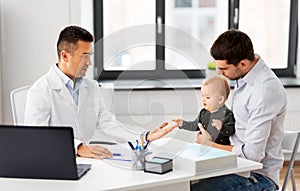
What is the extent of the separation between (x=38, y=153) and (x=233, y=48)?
Result: 926 millimetres

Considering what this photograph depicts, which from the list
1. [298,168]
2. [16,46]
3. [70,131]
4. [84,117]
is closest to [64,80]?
[84,117]

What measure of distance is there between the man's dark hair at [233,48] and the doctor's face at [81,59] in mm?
534

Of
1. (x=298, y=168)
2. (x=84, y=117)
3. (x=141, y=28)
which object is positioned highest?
(x=141, y=28)

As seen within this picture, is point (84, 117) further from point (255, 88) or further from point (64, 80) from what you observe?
point (255, 88)

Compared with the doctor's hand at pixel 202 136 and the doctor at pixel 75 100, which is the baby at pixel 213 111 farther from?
the doctor at pixel 75 100

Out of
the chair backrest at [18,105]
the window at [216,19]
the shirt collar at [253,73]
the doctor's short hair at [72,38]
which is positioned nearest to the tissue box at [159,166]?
the shirt collar at [253,73]

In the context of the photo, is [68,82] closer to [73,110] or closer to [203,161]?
[73,110]

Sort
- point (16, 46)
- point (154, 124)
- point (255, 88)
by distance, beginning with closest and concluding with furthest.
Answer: point (154, 124), point (255, 88), point (16, 46)

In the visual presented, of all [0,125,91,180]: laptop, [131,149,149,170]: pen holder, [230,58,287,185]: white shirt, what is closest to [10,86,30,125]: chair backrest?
[0,125,91,180]: laptop

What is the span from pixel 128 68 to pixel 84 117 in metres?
0.27

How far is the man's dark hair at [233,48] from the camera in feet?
7.35

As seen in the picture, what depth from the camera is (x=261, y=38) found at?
4223 mm

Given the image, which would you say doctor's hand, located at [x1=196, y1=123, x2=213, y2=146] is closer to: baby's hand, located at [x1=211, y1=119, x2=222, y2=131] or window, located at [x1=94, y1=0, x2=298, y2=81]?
baby's hand, located at [x1=211, y1=119, x2=222, y2=131]

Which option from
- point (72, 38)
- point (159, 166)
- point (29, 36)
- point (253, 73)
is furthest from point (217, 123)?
point (29, 36)
